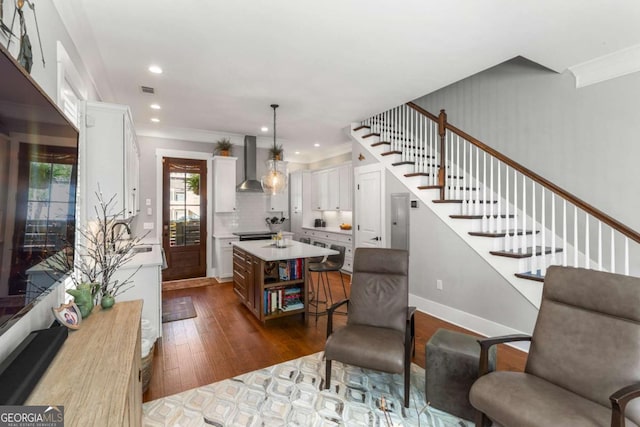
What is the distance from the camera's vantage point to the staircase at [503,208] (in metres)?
2.98

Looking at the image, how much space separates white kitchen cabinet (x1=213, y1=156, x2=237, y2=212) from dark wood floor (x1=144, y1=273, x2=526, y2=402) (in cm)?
218

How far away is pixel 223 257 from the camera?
19.3 feet

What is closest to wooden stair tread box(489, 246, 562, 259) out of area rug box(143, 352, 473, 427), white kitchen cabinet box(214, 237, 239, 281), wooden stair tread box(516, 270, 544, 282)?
wooden stair tread box(516, 270, 544, 282)

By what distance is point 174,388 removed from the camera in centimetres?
240

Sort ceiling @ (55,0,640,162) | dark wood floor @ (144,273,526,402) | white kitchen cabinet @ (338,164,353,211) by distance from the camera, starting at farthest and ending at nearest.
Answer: white kitchen cabinet @ (338,164,353,211), dark wood floor @ (144,273,526,402), ceiling @ (55,0,640,162)

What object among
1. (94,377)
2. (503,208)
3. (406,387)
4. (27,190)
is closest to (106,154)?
(27,190)

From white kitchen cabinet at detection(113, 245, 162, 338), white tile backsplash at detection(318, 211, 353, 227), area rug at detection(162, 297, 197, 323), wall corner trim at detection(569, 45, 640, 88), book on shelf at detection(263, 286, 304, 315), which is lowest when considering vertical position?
area rug at detection(162, 297, 197, 323)

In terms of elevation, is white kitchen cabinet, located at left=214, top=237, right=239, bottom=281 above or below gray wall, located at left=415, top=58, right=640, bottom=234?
below

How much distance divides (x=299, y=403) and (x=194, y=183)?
4.82 m

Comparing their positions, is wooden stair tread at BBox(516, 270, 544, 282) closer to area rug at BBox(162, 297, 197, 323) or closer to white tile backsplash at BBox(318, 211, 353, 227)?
area rug at BBox(162, 297, 197, 323)

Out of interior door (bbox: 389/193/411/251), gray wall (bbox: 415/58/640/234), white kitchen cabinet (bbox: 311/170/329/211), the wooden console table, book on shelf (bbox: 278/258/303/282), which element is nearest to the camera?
the wooden console table

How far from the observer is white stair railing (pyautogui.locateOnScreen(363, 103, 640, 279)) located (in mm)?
2915

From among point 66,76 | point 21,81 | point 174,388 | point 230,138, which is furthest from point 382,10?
point 230,138

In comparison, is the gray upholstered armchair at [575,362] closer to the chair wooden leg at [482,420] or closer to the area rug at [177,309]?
the chair wooden leg at [482,420]
